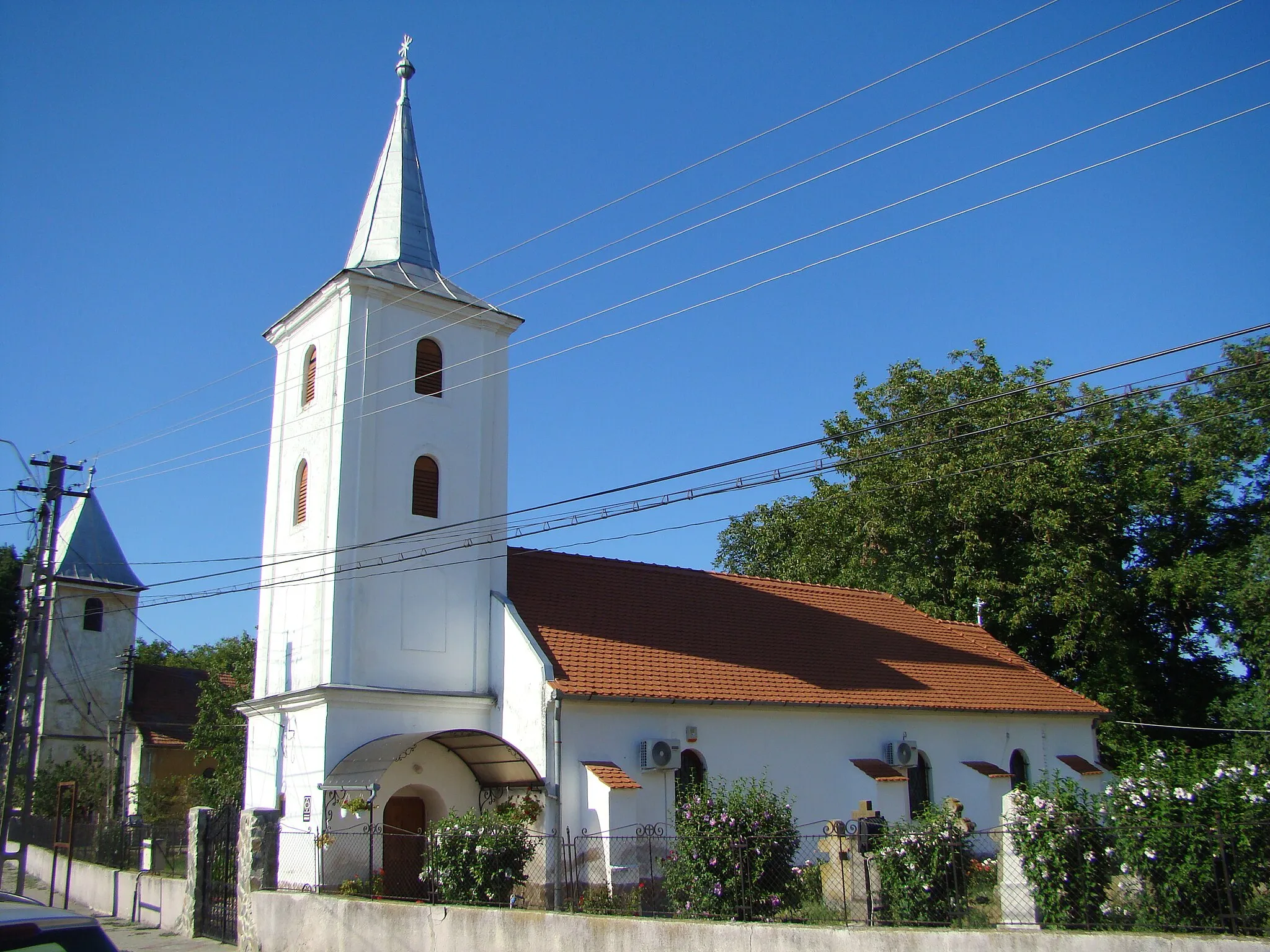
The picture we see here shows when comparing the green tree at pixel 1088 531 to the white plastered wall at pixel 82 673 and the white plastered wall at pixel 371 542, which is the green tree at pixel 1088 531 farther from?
the white plastered wall at pixel 82 673

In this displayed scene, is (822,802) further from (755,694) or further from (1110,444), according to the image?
(1110,444)

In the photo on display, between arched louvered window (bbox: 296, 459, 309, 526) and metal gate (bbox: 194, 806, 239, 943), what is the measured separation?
20.9ft

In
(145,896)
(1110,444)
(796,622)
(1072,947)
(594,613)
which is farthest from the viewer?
(1110,444)

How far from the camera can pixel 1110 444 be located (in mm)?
32406

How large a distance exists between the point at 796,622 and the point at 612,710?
758cm

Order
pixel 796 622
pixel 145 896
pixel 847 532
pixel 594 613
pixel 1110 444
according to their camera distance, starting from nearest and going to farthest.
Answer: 1. pixel 145 896
2. pixel 594 613
3. pixel 796 622
4. pixel 1110 444
5. pixel 847 532

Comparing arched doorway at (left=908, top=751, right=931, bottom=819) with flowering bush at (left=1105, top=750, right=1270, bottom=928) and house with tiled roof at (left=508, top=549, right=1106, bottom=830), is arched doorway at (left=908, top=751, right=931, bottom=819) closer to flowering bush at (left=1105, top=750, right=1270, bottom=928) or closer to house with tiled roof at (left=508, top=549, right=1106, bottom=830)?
house with tiled roof at (left=508, top=549, right=1106, bottom=830)

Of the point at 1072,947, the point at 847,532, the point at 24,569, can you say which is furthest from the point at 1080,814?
the point at 847,532

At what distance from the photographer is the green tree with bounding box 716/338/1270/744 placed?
3034 cm

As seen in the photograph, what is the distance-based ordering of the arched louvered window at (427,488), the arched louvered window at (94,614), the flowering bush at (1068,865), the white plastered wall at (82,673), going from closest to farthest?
the flowering bush at (1068,865)
the arched louvered window at (427,488)
the white plastered wall at (82,673)
the arched louvered window at (94,614)

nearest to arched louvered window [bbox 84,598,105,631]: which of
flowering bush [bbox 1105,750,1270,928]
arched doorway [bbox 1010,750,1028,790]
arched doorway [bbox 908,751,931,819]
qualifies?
arched doorway [bbox 908,751,931,819]

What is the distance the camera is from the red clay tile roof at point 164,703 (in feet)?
142

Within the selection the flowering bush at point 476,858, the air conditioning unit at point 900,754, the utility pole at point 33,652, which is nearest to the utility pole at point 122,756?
the utility pole at point 33,652

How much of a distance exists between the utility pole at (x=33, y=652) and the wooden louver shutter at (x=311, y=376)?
17.1 feet
